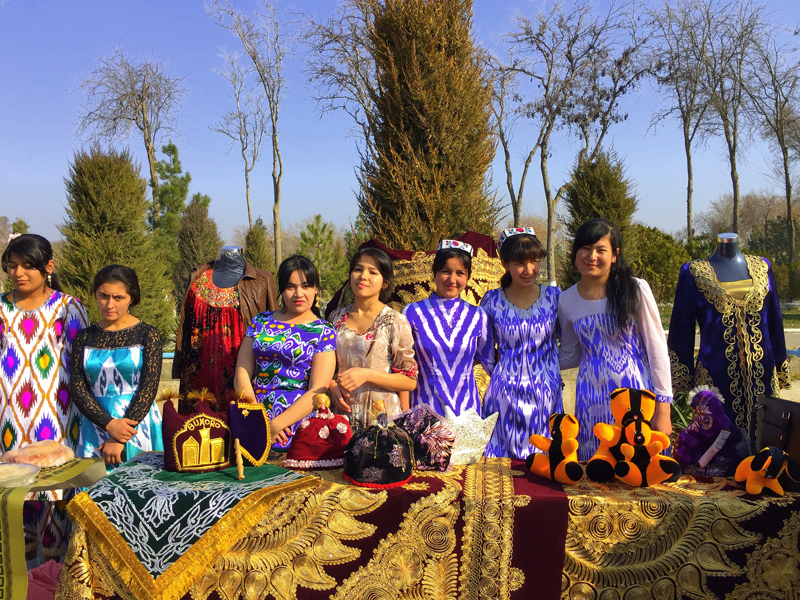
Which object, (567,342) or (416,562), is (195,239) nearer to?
(567,342)

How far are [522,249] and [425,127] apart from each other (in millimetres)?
2586

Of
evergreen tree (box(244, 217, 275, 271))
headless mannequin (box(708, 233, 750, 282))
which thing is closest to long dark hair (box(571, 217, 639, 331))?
headless mannequin (box(708, 233, 750, 282))

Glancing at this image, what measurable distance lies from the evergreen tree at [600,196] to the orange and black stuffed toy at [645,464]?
7185 millimetres

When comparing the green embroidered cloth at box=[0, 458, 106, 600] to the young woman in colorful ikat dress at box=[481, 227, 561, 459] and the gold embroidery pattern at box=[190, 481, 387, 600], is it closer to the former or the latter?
the gold embroidery pattern at box=[190, 481, 387, 600]

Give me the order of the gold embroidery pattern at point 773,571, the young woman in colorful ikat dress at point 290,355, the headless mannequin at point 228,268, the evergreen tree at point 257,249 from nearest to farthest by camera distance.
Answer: the gold embroidery pattern at point 773,571
the young woman in colorful ikat dress at point 290,355
the headless mannequin at point 228,268
the evergreen tree at point 257,249

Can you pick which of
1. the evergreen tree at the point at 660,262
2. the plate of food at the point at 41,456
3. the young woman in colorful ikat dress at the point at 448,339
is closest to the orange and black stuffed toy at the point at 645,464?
the young woman in colorful ikat dress at the point at 448,339

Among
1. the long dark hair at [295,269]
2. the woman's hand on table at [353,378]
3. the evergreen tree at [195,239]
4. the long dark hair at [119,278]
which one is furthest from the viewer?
the evergreen tree at [195,239]

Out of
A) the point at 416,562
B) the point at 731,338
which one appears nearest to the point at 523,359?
the point at 416,562

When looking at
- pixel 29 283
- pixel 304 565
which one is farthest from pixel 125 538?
pixel 29 283

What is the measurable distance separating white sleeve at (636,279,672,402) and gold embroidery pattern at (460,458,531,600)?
1.11 m

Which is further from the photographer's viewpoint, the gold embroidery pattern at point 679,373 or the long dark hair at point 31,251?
the gold embroidery pattern at point 679,373

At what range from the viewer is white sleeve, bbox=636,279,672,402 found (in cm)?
263

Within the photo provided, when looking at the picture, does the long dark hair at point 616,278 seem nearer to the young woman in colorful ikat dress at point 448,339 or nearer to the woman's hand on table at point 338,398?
the young woman in colorful ikat dress at point 448,339

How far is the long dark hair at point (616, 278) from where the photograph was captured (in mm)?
2656
